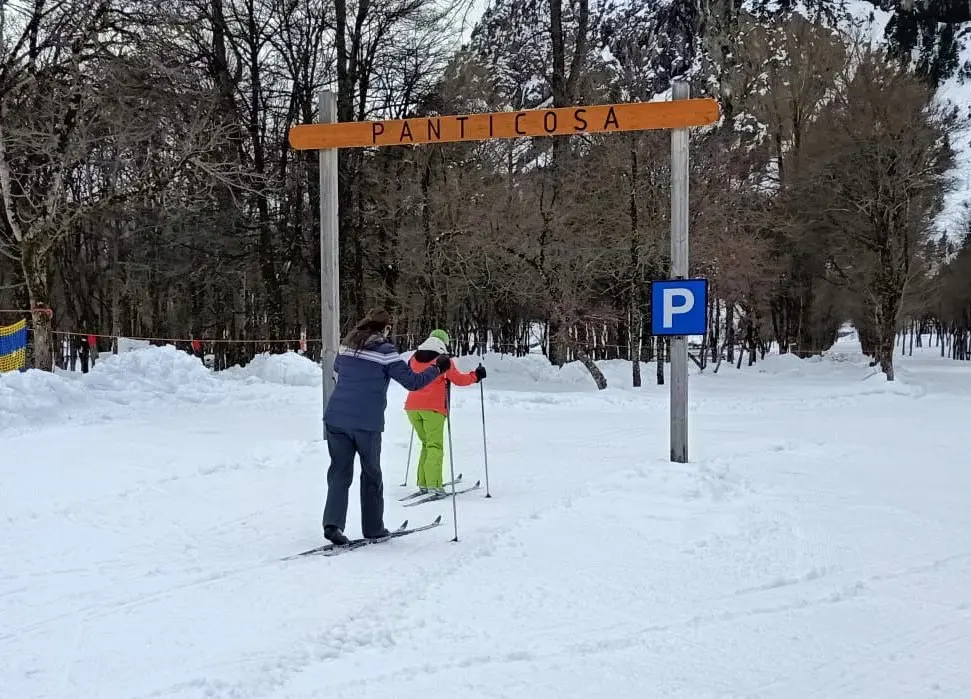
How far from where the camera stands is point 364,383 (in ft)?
19.7

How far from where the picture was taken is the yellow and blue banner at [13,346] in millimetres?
16234

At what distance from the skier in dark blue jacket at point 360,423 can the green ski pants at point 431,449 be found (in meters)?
1.70

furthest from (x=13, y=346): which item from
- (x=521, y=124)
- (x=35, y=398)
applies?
(x=521, y=124)

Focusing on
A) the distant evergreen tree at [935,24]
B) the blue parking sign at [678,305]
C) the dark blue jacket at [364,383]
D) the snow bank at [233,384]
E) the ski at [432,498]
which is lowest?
the ski at [432,498]

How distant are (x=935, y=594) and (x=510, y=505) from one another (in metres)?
3.47

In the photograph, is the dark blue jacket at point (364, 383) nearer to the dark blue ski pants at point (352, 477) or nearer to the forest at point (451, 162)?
the dark blue ski pants at point (352, 477)

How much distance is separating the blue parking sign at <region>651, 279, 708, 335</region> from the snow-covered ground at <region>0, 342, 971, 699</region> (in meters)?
1.54

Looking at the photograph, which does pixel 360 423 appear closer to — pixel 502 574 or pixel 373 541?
pixel 373 541

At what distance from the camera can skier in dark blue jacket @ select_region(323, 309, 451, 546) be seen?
5.93 metres

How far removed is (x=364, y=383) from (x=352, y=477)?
69cm

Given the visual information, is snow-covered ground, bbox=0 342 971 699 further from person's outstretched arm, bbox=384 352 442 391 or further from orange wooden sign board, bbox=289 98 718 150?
orange wooden sign board, bbox=289 98 718 150

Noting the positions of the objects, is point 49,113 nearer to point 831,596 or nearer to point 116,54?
point 116,54

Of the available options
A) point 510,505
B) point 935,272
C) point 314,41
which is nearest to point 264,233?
point 314,41

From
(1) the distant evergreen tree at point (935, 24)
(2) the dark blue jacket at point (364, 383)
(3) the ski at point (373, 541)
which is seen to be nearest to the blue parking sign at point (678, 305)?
(3) the ski at point (373, 541)
